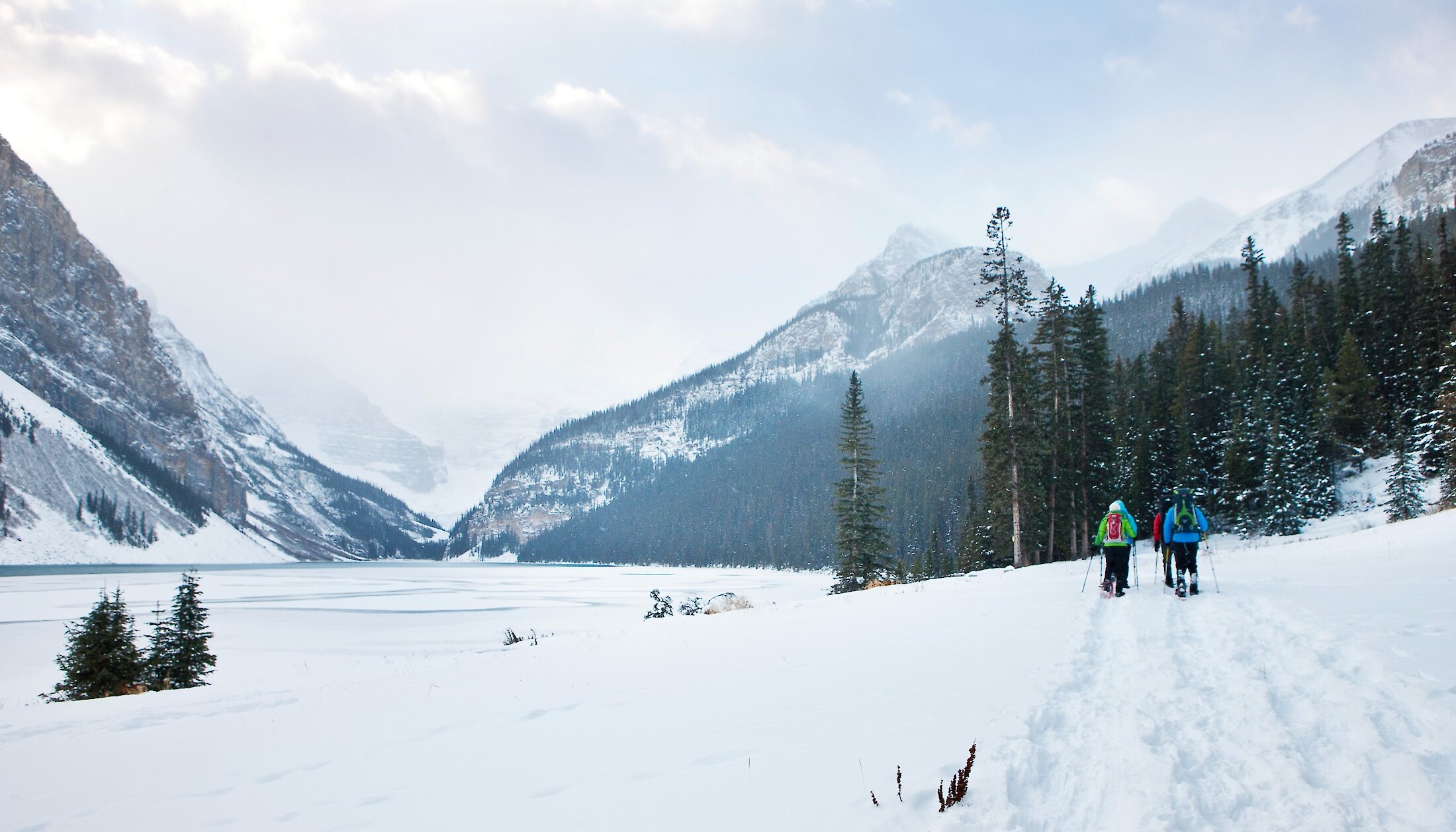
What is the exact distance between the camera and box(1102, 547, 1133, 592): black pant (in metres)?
12.6

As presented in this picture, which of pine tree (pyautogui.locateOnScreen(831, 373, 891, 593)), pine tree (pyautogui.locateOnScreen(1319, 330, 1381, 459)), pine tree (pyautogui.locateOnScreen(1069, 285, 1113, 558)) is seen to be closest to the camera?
pine tree (pyautogui.locateOnScreen(831, 373, 891, 593))

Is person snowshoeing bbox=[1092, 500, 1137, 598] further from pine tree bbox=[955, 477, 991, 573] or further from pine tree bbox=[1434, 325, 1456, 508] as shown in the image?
pine tree bbox=[955, 477, 991, 573]

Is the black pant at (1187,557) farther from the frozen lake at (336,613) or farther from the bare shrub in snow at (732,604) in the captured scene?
the frozen lake at (336,613)

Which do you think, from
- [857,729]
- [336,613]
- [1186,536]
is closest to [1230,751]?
[857,729]

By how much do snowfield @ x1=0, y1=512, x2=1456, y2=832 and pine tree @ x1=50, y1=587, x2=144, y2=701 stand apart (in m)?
9.46

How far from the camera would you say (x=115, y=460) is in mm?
135625

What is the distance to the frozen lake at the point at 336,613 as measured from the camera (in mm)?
23156

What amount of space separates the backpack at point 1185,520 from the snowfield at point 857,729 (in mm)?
1446

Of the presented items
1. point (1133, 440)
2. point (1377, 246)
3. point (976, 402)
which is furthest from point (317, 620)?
point (976, 402)

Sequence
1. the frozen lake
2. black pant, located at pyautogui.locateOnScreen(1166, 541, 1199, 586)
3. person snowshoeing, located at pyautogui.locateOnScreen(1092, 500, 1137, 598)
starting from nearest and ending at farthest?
black pant, located at pyautogui.locateOnScreen(1166, 541, 1199, 586), person snowshoeing, located at pyautogui.locateOnScreen(1092, 500, 1137, 598), the frozen lake

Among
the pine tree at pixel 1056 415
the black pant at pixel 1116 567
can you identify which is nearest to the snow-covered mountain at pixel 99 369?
the pine tree at pixel 1056 415

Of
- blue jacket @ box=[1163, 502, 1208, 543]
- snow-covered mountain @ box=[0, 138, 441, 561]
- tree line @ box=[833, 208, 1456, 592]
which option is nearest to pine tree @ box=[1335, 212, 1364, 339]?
tree line @ box=[833, 208, 1456, 592]

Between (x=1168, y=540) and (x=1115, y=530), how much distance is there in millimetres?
1121

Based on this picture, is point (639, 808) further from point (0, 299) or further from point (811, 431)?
point (0, 299)
